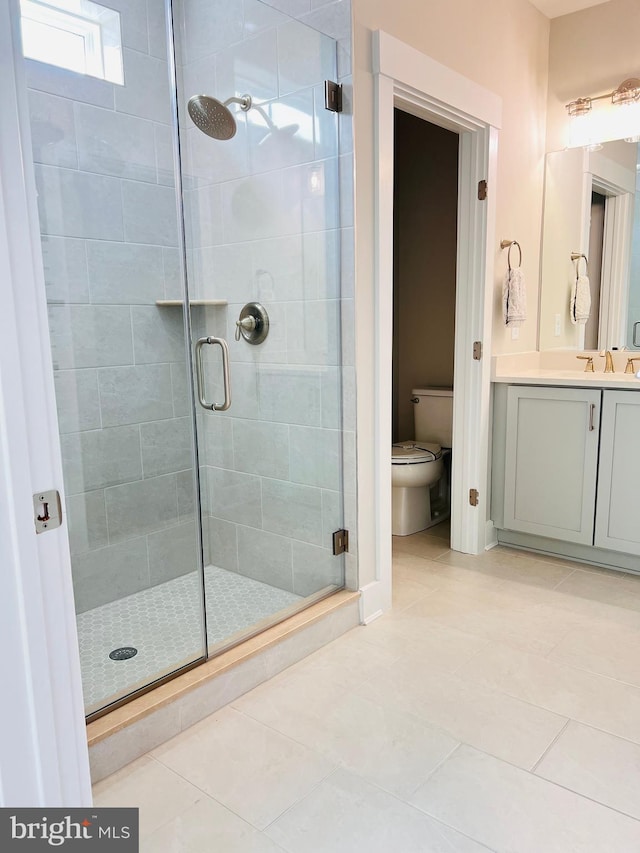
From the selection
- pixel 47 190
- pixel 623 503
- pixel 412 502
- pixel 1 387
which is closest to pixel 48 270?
pixel 47 190

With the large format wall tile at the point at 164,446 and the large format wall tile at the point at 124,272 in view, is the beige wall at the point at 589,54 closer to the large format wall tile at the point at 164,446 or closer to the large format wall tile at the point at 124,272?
the large format wall tile at the point at 124,272

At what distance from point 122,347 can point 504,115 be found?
2114 mm

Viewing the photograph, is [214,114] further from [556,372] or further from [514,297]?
[556,372]

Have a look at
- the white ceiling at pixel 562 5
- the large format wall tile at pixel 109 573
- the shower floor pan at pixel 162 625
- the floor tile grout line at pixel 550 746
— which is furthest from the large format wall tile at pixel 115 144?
the floor tile grout line at pixel 550 746

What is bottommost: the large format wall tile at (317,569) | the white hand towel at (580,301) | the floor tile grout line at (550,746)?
the floor tile grout line at (550,746)

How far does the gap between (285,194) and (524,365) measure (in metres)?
1.69

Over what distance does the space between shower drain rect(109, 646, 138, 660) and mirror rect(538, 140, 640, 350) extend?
263 cm

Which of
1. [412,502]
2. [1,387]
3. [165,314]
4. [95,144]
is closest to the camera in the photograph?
[1,387]

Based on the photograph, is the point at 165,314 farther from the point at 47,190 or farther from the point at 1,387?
the point at 1,387

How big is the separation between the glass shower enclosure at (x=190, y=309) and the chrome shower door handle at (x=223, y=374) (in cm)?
1

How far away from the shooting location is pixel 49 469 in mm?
1000

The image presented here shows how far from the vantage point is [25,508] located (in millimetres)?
960

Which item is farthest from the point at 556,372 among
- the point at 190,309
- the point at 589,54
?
the point at 190,309

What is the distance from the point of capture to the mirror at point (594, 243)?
10.3ft
